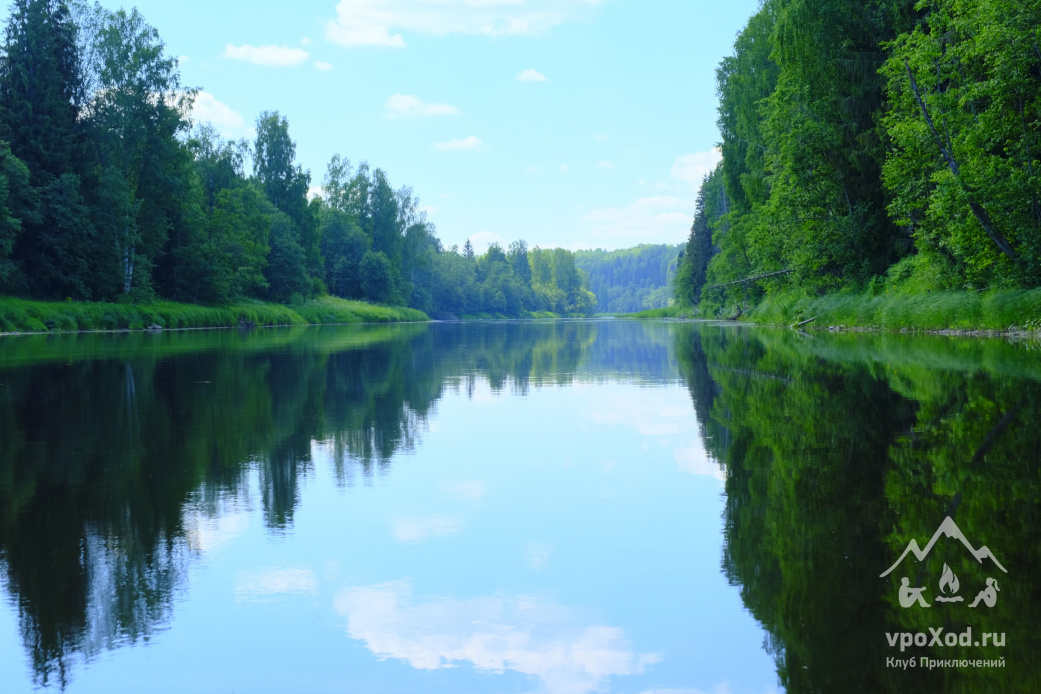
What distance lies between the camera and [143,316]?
45656mm

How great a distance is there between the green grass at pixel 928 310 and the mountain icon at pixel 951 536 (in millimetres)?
19242

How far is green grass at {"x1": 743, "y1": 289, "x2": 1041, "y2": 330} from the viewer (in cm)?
2188

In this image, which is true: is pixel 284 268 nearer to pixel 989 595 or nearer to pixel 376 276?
pixel 376 276

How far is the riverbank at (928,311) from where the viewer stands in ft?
71.9

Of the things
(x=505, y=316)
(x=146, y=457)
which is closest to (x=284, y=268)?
(x=146, y=457)

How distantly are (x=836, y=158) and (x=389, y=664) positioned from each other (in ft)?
103

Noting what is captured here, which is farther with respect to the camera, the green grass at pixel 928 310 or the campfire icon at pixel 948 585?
the green grass at pixel 928 310

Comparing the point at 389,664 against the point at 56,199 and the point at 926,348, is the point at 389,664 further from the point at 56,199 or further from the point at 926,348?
the point at 56,199

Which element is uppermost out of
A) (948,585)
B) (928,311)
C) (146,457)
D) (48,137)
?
(48,137)

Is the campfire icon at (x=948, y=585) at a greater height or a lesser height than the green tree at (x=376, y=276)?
lesser

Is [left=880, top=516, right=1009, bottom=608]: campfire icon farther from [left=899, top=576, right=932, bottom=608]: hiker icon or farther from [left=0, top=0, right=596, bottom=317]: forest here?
[left=0, top=0, right=596, bottom=317]: forest

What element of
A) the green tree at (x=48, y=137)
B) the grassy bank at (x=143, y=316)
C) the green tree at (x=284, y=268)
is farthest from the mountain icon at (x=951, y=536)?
the green tree at (x=284, y=268)

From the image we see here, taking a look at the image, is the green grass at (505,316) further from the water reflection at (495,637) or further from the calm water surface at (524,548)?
the water reflection at (495,637)

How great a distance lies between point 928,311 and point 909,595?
24.4 m
